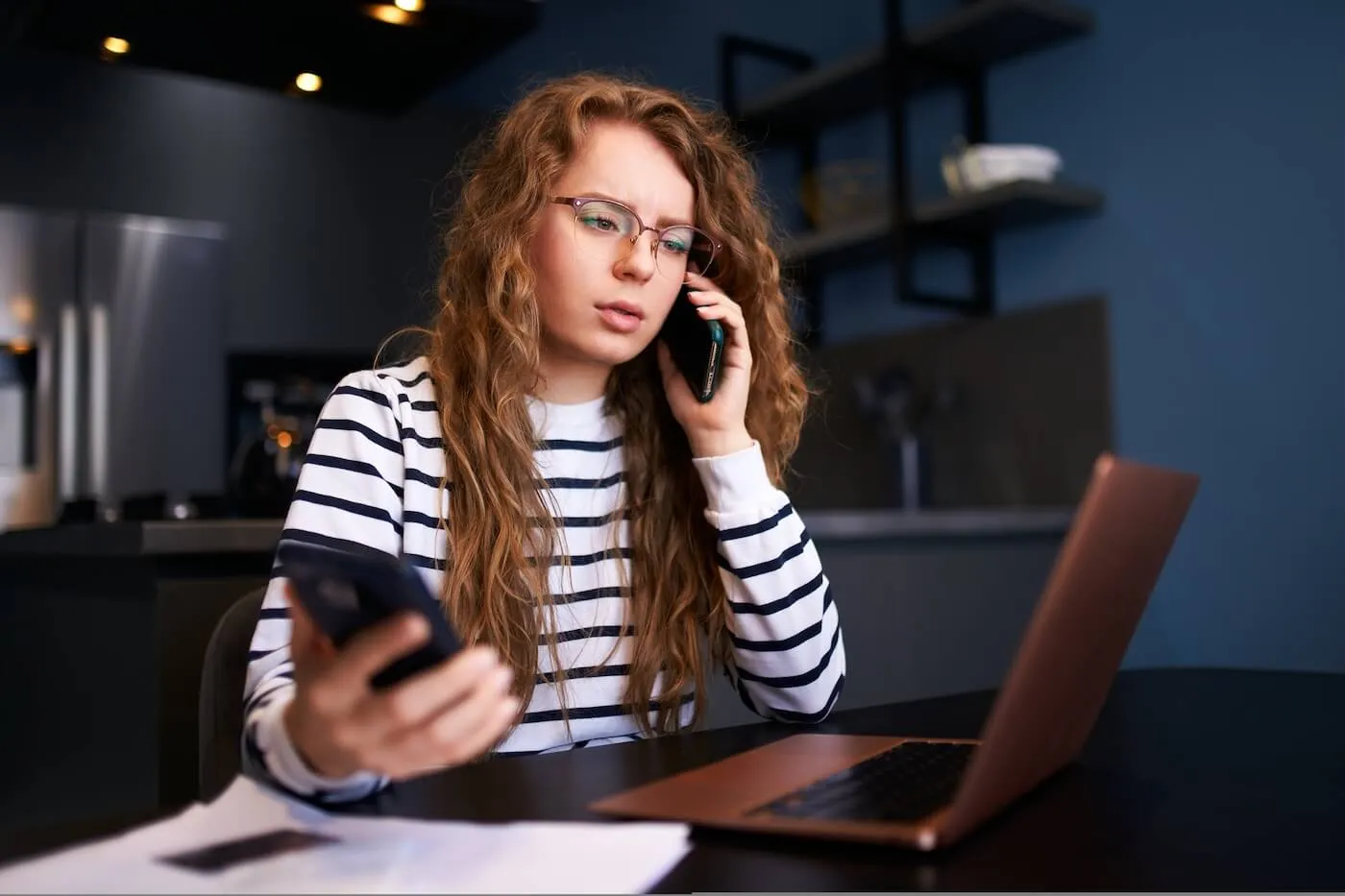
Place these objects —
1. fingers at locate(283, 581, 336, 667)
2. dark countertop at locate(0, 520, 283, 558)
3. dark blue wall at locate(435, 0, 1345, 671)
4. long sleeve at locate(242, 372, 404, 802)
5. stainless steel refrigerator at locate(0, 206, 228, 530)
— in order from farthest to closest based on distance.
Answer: stainless steel refrigerator at locate(0, 206, 228, 530)
dark blue wall at locate(435, 0, 1345, 671)
dark countertop at locate(0, 520, 283, 558)
long sleeve at locate(242, 372, 404, 802)
fingers at locate(283, 581, 336, 667)

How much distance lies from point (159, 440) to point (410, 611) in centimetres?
315

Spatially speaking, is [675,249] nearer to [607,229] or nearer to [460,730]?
[607,229]

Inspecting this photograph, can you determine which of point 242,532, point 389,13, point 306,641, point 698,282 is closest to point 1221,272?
point 698,282

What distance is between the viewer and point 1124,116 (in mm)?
2504

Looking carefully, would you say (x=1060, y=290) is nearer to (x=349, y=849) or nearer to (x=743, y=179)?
(x=743, y=179)

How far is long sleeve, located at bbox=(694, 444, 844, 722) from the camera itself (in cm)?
108

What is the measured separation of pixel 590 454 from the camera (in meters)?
1.19

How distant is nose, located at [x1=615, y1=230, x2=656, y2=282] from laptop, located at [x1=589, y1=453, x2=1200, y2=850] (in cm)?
49

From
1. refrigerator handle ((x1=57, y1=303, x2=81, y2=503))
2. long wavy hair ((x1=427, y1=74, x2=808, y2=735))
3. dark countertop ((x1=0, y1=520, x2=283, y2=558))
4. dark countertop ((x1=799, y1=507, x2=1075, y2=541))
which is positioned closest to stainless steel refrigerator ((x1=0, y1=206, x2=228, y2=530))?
refrigerator handle ((x1=57, y1=303, x2=81, y2=503))

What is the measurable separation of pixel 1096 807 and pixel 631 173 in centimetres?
72

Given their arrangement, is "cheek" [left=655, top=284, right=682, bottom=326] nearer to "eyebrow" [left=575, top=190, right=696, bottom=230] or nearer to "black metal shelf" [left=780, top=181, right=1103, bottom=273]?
"eyebrow" [left=575, top=190, right=696, bottom=230]

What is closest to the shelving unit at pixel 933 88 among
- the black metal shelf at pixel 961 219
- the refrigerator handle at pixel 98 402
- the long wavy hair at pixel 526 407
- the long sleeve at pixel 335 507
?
the black metal shelf at pixel 961 219

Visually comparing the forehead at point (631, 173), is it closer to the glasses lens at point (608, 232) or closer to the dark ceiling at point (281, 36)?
the glasses lens at point (608, 232)

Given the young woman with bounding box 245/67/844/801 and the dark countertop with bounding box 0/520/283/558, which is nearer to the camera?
the young woman with bounding box 245/67/844/801
